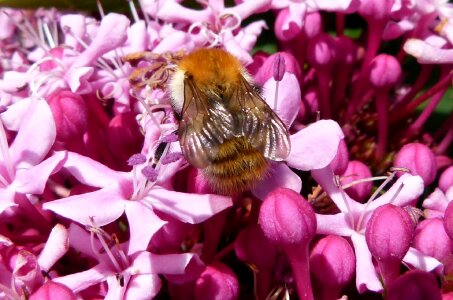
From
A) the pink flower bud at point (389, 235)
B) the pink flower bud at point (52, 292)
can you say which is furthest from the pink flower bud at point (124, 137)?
the pink flower bud at point (389, 235)

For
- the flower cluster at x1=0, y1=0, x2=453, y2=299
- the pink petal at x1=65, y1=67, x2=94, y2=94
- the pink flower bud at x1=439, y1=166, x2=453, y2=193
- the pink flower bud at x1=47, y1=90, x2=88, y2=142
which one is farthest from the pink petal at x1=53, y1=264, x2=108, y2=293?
the pink flower bud at x1=439, y1=166, x2=453, y2=193

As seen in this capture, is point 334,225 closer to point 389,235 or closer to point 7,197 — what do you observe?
point 389,235

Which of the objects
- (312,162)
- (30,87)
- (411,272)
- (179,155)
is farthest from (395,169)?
(30,87)

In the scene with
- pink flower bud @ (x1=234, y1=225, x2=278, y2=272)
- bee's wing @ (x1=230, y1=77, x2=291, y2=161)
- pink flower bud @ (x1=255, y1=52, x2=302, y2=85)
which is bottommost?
pink flower bud @ (x1=234, y1=225, x2=278, y2=272)

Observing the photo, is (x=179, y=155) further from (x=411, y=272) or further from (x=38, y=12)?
(x=38, y=12)

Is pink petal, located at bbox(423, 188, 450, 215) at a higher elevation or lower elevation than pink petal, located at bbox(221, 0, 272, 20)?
lower

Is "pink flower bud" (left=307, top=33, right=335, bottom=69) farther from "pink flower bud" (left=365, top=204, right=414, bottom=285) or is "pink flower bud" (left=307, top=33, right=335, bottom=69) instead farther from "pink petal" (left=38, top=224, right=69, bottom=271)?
"pink petal" (left=38, top=224, right=69, bottom=271)

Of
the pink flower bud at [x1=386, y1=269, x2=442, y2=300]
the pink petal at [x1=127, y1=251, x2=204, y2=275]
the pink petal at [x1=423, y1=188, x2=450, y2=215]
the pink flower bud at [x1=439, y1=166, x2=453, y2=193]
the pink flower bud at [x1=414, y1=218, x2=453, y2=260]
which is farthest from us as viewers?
the pink flower bud at [x1=439, y1=166, x2=453, y2=193]
